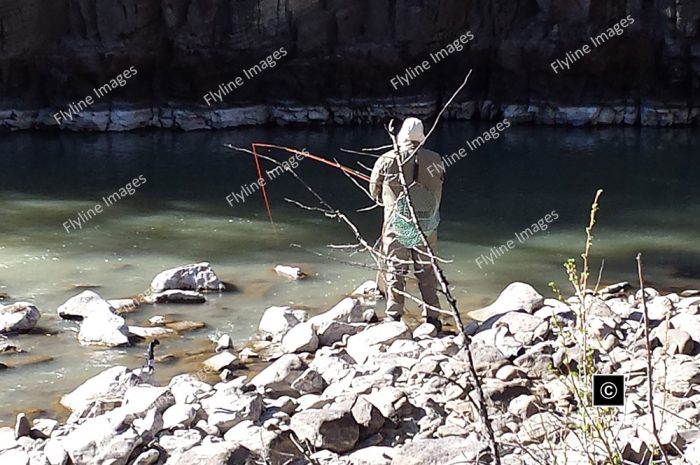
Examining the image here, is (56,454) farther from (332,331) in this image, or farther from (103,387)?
(332,331)

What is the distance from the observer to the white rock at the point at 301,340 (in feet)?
25.7

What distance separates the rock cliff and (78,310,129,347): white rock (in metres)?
18.4

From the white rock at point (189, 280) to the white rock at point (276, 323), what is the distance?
120 cm

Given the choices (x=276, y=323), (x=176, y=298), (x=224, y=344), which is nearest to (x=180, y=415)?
(x=224, y=344)

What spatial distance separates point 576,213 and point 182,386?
29.3 ft

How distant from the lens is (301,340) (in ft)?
25.8

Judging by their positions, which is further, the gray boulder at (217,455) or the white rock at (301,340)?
the white rock at (301,340)

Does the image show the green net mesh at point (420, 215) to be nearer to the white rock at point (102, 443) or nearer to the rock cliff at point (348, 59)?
the white rock at point (102, 443)

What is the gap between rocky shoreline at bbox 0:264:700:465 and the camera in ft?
16.4

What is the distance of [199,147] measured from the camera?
2270 centimetres

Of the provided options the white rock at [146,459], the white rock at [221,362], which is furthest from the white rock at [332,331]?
the white rock at [146,459]

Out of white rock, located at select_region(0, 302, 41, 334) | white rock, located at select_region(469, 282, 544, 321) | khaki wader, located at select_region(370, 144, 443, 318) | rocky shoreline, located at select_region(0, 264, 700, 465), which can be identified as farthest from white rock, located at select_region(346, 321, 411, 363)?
white rock, located at select_region(0, 302, 41, 334)

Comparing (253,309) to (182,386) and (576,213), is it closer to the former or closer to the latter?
(182,386)

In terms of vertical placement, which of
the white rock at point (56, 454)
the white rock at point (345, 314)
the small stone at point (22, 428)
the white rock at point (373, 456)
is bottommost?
the white rock at point (345, 314)
